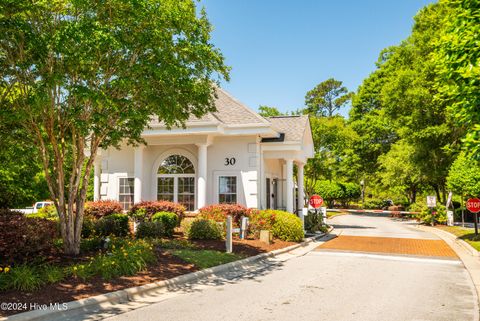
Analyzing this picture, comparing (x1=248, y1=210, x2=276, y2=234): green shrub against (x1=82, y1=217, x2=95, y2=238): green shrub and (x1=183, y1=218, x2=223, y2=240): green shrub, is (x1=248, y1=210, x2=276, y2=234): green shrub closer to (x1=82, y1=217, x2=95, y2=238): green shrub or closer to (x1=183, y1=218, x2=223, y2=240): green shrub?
(x1=183, y1=218, x2=223, y2=240): green shrub

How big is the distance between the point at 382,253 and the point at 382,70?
3769 cm

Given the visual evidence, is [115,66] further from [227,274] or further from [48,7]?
[227,274]

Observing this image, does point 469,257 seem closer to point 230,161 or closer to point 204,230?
point 204,230

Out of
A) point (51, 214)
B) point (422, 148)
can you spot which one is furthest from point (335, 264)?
point (422, 148)

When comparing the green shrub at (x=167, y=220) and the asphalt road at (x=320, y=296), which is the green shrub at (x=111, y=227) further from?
the asphalt road at (x=320, y=296)

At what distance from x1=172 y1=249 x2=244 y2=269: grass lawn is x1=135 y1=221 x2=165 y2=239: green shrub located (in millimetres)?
3078

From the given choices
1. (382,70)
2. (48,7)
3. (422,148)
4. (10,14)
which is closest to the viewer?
(10,14)

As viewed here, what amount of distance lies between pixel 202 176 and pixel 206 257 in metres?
7.91

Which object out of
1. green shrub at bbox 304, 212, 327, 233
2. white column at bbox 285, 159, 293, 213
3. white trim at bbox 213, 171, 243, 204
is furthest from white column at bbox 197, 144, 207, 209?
green shrub at bbox 304, 212, 327, 233

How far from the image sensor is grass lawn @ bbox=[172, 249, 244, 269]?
34.8 feet

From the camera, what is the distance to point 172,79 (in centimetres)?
1001

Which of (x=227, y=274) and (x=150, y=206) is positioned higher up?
(x=150, y=206)

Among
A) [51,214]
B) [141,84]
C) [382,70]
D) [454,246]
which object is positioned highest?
[382,70]

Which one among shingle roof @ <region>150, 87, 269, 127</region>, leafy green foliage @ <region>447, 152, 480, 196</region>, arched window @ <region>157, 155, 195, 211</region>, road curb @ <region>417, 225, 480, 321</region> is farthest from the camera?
leafy green foliage @ <region>447, 152, 480, 196</region>
